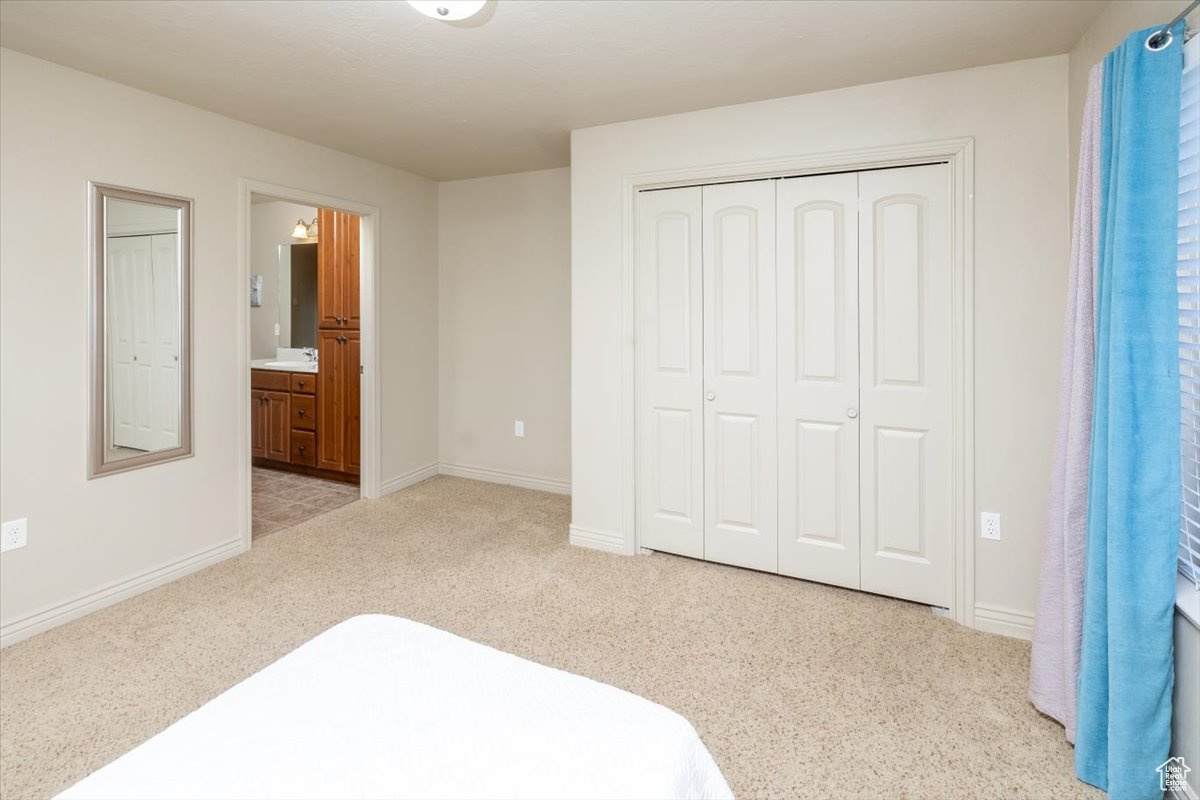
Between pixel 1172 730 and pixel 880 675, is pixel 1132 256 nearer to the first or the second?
pixel 1172 730

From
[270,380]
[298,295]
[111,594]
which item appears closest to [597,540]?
[111,594]

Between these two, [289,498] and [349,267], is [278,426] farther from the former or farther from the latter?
[349,267]

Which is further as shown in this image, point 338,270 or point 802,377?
point 338,270

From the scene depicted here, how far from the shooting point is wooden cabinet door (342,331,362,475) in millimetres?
4739

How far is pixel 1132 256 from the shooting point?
61.8 inches

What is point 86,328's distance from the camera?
8.92 feet

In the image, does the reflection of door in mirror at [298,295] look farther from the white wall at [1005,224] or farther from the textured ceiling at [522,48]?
the white wall at [1005,224]

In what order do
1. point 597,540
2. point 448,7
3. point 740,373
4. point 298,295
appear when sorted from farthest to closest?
point 298,295
point 597,540
point 740,373
point 448,7

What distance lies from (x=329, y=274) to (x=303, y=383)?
3.15ft

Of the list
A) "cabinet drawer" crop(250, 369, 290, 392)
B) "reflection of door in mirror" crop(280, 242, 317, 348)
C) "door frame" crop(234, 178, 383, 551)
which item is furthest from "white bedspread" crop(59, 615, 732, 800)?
"reflection of door in mirror" crop(280, 242, 317, 348)

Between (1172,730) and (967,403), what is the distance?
4.32 feet

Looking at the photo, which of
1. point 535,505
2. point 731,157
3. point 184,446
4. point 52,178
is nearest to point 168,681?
point 184,446

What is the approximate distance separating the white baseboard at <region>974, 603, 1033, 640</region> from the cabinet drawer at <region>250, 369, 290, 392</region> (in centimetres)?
516

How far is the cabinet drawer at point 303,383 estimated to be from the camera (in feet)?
16.5
